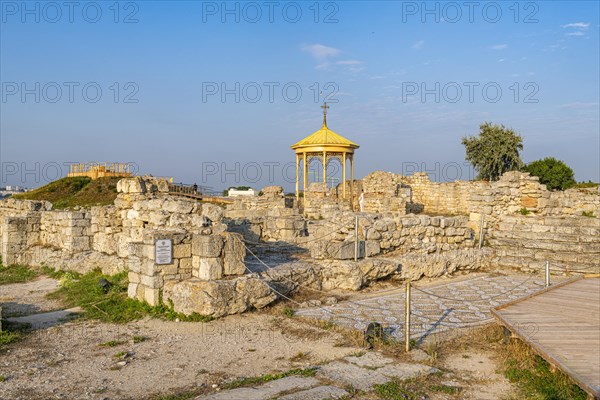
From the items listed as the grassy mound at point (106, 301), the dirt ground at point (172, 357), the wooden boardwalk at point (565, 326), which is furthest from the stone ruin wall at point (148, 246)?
the wooden boardwalk at point (565, 326)

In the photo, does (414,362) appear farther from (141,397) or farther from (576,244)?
(576,244)

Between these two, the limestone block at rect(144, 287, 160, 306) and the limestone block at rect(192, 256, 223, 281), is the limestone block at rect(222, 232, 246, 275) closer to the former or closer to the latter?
the limestone block at rect(192, 256, 223, 281)

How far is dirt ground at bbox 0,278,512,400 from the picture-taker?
5.07m

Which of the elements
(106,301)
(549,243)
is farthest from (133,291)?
(549,243)

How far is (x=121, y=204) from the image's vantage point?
12062mm

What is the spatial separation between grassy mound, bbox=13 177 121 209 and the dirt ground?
28.6 metres

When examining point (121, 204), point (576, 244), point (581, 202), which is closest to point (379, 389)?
point (121, 204)

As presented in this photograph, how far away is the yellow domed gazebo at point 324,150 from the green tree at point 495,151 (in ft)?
63.9

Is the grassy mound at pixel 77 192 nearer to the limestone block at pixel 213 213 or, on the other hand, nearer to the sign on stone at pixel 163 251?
the limestone block at pixel 213 213

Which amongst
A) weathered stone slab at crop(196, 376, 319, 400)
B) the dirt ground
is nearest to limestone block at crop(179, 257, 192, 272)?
the dirt ground

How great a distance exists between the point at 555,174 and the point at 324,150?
72.0 ft

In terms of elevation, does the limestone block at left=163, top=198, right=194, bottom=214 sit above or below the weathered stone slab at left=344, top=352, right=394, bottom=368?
above

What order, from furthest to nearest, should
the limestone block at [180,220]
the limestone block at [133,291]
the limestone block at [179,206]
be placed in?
the limestone block at [179,206] → the limestone block at [180,220] → the limestone block at [133,291]

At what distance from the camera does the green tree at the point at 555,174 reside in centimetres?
3822
